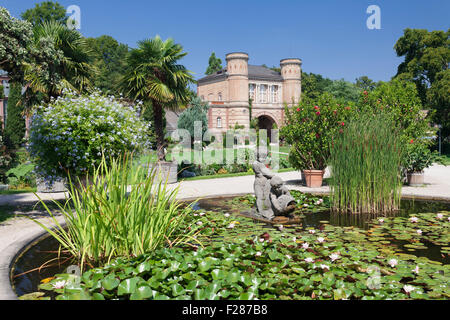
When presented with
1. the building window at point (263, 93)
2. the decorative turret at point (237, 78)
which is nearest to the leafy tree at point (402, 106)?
the decorative turret at point (237, 78)

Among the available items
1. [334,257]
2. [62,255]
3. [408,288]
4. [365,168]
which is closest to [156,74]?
[365,168]

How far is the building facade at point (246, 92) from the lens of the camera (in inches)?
1521

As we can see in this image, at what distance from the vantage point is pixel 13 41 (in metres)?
5.61

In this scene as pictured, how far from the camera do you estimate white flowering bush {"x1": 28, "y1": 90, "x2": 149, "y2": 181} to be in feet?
19.0

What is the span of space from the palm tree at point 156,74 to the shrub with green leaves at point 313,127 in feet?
13.0

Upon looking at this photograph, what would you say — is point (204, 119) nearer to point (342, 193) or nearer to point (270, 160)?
point (270, 160)

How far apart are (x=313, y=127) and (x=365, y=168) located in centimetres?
355

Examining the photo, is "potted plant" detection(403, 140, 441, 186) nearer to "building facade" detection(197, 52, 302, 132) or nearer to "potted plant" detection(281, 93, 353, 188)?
"potted plant" detection(281, 93, 353, 188)

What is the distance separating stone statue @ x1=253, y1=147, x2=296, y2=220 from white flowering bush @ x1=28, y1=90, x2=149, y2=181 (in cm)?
215

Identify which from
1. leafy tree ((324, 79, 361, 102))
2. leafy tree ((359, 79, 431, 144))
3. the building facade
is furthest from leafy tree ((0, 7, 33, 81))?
leafy tree ((324, 79, 361, 102))

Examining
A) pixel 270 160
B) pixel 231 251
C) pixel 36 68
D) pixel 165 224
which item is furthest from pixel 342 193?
pixel 270 160

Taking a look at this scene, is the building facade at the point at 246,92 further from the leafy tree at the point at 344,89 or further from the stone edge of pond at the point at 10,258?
the stone edge of pond at the point at 10,258

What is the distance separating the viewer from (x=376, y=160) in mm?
5246
